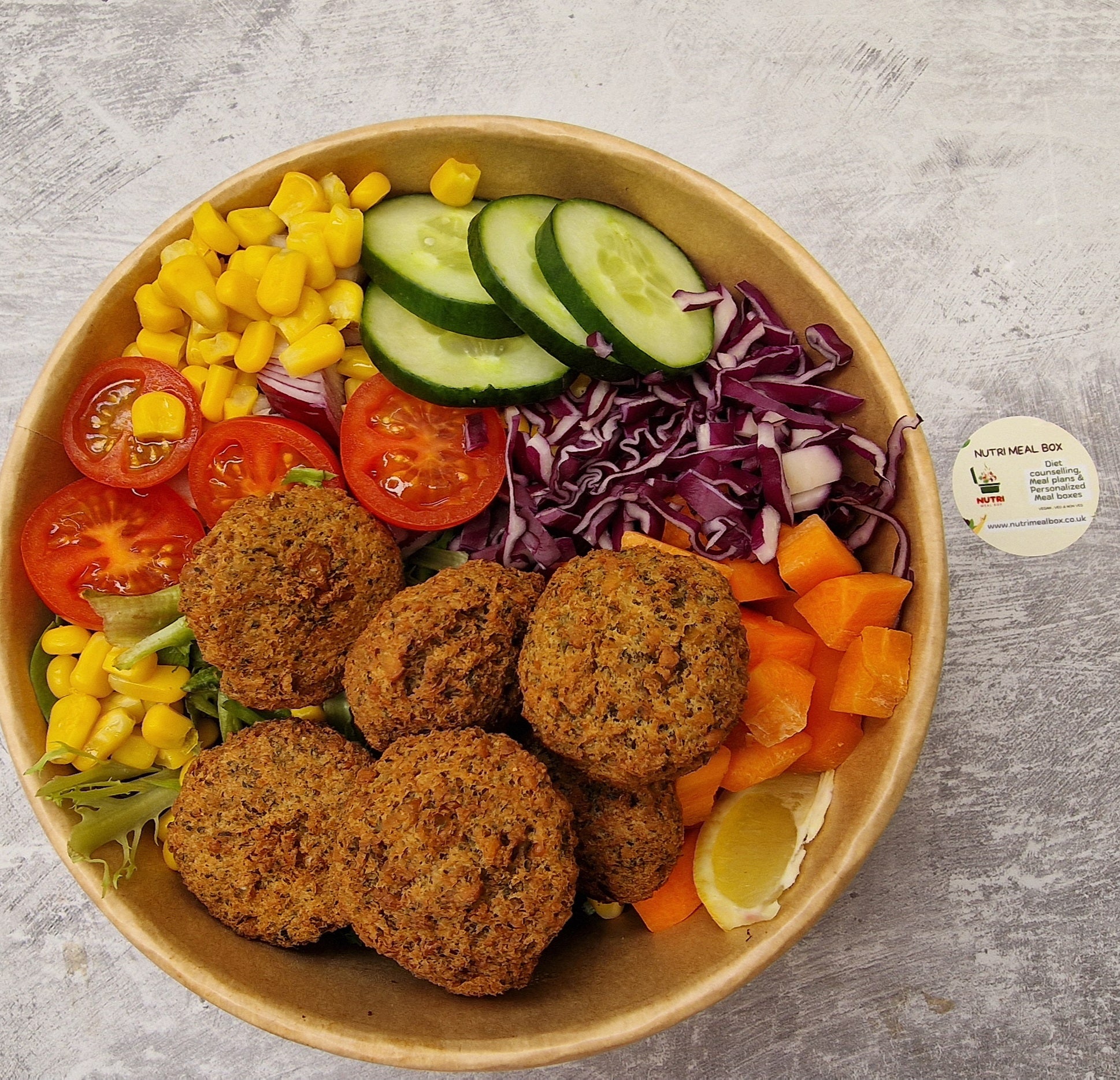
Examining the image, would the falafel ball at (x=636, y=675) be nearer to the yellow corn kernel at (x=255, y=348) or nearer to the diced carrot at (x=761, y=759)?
the diced carrot at (x=761, y=759)

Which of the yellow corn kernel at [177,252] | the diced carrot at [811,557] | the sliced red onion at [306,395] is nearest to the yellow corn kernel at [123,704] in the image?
the sliced red onion at [306,395]

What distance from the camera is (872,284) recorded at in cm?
357

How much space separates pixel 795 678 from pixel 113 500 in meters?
2.34

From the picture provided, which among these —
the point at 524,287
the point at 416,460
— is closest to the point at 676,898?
the point at 416,460

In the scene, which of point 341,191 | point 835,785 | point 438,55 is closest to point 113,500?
point 341,191

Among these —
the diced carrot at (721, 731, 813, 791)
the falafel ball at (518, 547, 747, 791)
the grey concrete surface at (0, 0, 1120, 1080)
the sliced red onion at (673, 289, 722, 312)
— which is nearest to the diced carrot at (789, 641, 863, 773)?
the diced carrot at (721, 731, 813, 791)

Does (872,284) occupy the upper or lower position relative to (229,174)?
lower

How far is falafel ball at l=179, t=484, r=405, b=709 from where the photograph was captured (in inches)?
104

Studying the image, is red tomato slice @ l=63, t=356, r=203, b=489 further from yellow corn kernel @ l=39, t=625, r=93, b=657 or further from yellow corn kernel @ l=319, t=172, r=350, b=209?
yellow corn kernel @ l=319, t=172, r=350, b=209

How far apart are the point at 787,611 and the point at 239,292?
6.89ft

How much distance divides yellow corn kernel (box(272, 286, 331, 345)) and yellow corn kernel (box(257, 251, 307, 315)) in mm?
49

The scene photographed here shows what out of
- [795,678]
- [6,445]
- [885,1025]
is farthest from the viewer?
[6,445]

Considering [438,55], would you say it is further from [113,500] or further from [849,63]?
[113,500]

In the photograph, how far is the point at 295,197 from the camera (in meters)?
3.02
